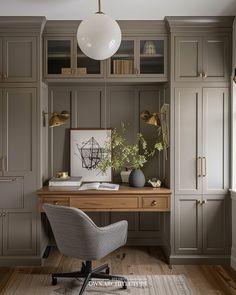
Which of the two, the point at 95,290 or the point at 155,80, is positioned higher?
the point at 155,80

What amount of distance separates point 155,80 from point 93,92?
0.82 meters

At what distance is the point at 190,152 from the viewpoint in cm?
377

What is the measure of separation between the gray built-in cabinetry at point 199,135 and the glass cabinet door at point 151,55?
5.5 inches

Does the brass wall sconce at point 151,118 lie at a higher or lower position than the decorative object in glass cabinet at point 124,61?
lower

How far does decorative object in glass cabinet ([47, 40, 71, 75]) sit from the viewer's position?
3.80m

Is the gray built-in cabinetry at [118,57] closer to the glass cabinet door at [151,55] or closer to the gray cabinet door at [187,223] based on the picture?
the glass cabinet door at [151,55]

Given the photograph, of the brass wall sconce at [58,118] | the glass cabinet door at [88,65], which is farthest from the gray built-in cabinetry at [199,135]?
the brass wall sconce at [58,118]

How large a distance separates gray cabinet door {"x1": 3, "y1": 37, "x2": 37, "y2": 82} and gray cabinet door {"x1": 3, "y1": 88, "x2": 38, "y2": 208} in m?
0.20

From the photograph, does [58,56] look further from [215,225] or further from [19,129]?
[215,225]

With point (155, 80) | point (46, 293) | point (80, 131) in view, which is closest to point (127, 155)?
point (80, 131)

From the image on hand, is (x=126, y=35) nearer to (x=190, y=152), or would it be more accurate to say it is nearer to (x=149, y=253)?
(x=190, y=152)

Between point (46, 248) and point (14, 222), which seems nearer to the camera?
point (14, 222)

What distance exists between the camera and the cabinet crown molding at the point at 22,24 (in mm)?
3651

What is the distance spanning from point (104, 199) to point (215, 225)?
1.22m
